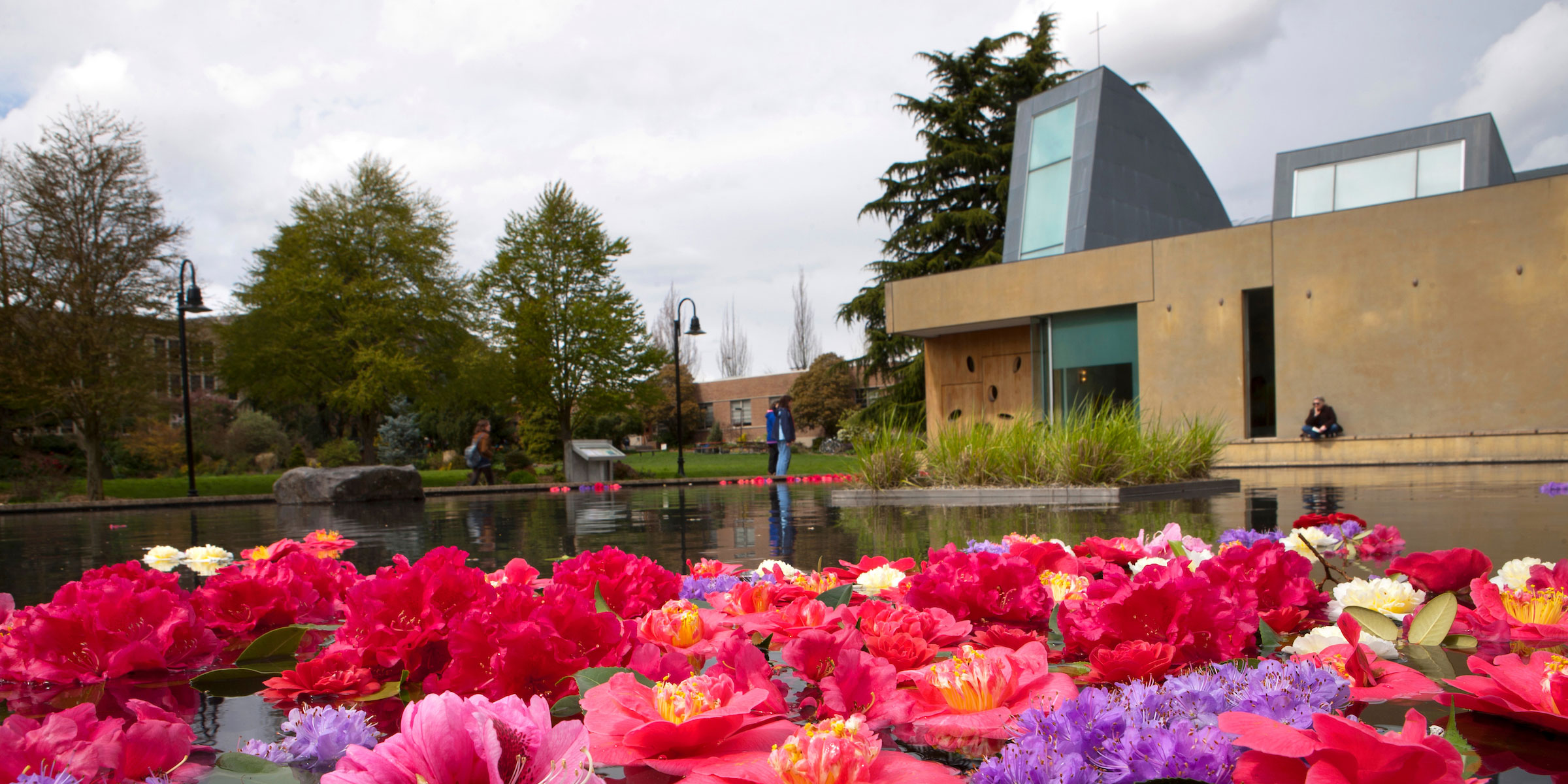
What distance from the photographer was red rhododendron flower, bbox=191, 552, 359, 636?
196cm

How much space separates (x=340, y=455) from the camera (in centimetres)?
2650

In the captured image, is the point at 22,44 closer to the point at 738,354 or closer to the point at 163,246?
the point at 163,246

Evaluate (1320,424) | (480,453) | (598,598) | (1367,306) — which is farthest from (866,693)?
(480,453)

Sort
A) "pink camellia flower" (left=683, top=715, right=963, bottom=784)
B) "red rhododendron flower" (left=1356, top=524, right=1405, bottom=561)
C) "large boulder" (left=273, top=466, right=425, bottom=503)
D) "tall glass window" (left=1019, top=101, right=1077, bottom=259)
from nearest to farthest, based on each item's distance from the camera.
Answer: "pink camellia flower" (left=683, top=715, right=963, bottom=784) < "red rhododendron flower" (left=1356, top=524, right=1405, bottom=561) < "large boulder" (left=273, top=466, right=425, bottom=503) < "tall glass window" (left=1019, top=101, right=1077, bottom=259)

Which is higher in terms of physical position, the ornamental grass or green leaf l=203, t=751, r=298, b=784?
green leaf l=203, t=751, r=298, b=784

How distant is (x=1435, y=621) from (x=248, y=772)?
1.82m

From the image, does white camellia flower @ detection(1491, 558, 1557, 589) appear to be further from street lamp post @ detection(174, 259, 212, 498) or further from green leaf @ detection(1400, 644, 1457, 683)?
street lamp post @ detection(174, 259, 212, 498)

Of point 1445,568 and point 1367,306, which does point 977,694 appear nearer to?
point 1445,568

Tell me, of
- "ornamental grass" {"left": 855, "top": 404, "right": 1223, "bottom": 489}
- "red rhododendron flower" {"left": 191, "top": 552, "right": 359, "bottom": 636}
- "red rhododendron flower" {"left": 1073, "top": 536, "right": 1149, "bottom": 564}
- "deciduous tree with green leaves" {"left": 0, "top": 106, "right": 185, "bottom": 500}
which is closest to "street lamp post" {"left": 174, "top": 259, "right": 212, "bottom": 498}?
"deciduous tree with green leaves" {"left": 0, "top": 106, "right": 185, "bottom": 500}

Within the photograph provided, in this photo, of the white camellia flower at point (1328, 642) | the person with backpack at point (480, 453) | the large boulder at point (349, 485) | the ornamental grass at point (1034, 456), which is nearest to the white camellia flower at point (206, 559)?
the white camellia flower at point (1328, 642)

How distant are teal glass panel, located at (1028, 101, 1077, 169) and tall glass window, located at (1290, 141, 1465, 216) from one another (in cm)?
513

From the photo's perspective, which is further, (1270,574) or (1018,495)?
(1018,495)

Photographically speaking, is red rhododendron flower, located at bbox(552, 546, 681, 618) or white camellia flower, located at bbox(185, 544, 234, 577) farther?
white camellia flower, located at bbox(185, 544, 234, 577)

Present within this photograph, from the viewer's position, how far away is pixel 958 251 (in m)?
26.3
